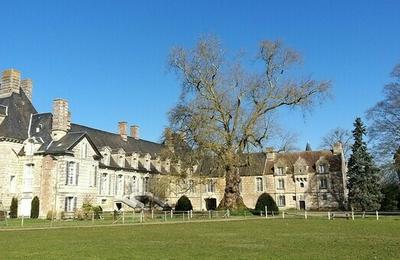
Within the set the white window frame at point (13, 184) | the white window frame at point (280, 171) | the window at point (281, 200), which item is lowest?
the window at point (281, 200)

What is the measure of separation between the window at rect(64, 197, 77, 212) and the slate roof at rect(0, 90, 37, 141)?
23.6ft

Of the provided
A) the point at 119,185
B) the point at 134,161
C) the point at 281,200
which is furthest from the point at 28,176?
the point at 281,200

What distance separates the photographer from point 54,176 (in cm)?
3825

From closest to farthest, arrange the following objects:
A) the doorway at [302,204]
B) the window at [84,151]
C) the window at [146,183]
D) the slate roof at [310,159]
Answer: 1. the window at [84,151]
2. the window at [146,183]
3. the slate roof at [310,159]
4. the doorway at [302,204]

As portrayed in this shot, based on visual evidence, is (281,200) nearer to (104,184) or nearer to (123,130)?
(123,130)

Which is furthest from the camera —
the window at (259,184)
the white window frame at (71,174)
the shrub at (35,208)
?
the window at (259,184)

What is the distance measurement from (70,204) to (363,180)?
3199 centimetres

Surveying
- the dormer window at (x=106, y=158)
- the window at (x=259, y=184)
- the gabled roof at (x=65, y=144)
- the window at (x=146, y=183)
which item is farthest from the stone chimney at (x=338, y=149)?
the gabled roof at (x=65, y=144)

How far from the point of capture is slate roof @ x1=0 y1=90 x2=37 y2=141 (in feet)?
130

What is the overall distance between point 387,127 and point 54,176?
29.4 metres

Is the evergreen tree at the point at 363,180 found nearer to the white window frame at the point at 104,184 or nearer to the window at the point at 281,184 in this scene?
the window at the point at 281,184

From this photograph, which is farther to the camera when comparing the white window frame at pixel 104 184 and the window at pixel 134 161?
the window at pixel 134 161

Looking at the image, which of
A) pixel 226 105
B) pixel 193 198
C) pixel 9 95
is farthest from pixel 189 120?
pixel 193 198

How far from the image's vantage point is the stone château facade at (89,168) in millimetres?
38656
